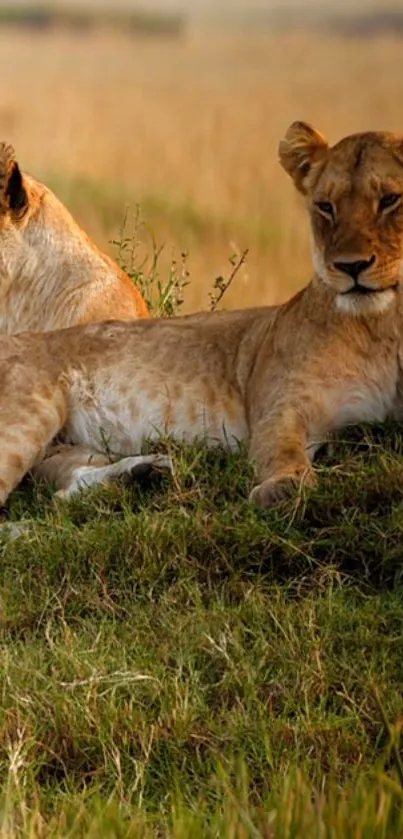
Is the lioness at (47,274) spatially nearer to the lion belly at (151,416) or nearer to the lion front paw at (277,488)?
the lion belly at (151,416)

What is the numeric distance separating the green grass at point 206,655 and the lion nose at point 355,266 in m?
0.42

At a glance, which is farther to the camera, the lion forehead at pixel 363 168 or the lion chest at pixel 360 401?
the lion chest at pixel 360 401

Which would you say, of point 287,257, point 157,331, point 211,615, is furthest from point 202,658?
point 287,257

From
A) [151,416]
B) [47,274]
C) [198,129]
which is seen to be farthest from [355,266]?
[198,129]

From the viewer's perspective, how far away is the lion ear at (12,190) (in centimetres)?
568

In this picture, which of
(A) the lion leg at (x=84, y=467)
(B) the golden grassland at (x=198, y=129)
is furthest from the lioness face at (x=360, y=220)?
(B) the golden grassland at (x=198, y=129)

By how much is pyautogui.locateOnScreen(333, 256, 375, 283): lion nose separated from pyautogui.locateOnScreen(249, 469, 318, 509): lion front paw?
486 millimetres

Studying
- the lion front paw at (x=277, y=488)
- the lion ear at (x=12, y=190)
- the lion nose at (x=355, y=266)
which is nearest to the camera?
the lion front paw at (x=277, y=488)

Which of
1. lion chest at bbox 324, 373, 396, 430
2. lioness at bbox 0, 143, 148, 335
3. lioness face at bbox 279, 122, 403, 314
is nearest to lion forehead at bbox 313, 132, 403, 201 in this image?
lioness face at bbox 279, 122, 403, 314

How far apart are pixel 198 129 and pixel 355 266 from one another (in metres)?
13.3

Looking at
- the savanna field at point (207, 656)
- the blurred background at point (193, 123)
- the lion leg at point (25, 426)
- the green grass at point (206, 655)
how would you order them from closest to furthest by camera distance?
1. the savanna field at point (207, 656)
2. the green grass at point (206, 655)
3. the lion leg at point (25, 426)
4. the blurred background at point (193, 123)

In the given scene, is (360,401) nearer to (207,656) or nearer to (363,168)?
(363,168)

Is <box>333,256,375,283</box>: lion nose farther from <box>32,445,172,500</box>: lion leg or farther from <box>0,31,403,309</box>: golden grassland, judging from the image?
<box>0,31,403,309</box>: golden grassland

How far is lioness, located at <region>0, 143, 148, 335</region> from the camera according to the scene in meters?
5.75
